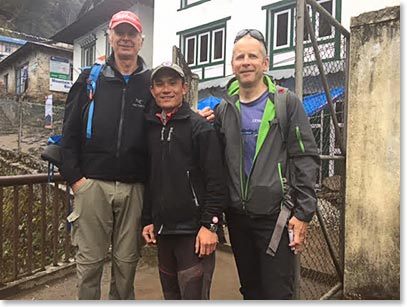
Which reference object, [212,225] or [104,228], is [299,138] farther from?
[104,228]

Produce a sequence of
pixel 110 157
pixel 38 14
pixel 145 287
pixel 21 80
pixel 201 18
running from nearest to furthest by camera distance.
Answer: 1. pixel 110 157
2. pixel 145 287
3. pixel 38 14
4. pixel 21 80
5. pixel 201 18

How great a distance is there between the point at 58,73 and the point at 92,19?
141 cm

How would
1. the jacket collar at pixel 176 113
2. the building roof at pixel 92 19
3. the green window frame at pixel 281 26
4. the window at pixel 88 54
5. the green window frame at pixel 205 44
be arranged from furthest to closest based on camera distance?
the green window frame at pixel 205 44 → the green window frame at pixel 281 26 → the window at pixel 88 54 → the building roof at pixel 92 19 → the jacket collar at pixel 176 113

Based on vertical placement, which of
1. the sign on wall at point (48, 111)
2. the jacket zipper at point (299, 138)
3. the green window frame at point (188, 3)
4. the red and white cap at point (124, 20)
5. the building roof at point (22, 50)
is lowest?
the jacket zipper at point (299, 138)

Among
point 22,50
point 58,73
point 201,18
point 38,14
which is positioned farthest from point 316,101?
point 201,18

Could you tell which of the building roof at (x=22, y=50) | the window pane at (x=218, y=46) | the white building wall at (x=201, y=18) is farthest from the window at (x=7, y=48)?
the window pane at (x=218, y=46)

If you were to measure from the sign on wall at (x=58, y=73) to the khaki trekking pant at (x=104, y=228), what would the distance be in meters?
6.02

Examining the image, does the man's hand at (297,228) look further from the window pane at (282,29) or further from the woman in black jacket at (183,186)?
the window pane at (282,29)

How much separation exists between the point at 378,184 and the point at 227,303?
125cm

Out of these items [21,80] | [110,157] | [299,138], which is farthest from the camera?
[21,80]

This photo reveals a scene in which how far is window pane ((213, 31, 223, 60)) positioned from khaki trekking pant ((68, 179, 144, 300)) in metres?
8.45

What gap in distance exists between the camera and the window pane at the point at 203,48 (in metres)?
10.1

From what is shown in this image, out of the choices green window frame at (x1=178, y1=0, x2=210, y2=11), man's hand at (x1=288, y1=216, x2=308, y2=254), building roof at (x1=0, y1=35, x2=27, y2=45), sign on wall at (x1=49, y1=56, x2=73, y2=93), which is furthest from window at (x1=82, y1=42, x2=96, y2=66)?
man's hand at (x1=288, y1=216, x2=308, y2=254)

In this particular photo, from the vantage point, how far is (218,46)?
9.91 m
